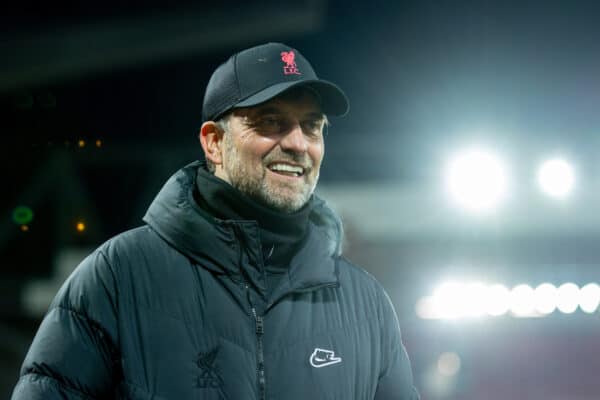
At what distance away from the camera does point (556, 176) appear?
24.2 ft

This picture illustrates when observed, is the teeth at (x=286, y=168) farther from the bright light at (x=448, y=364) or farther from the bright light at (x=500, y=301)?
the bright light at (x=448, y=364)

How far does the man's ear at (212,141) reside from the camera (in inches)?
67.9

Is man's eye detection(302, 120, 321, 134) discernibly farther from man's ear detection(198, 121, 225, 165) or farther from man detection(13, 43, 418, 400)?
man's ear detection(198, 121, 225, 165)

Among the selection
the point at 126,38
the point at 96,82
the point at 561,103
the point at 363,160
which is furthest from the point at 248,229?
the point at 561,103

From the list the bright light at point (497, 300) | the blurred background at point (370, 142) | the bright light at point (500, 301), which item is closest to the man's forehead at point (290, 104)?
the blurred background at point (370, 142)

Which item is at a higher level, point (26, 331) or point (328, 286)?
point (328, 286)

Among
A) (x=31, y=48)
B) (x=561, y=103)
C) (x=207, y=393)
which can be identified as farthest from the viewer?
(x=561, y=103)

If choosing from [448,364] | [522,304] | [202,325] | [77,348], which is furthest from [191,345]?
[448,364]

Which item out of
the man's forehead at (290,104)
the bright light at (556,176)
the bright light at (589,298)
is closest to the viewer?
the man's forehead at (290,104)

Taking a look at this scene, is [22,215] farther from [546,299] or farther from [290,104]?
[546,299]

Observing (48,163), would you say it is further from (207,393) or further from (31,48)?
(207,393)

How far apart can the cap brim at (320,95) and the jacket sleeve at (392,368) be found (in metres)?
0.44

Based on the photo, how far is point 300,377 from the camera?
1533 millimetres

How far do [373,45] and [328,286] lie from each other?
5359 mm
